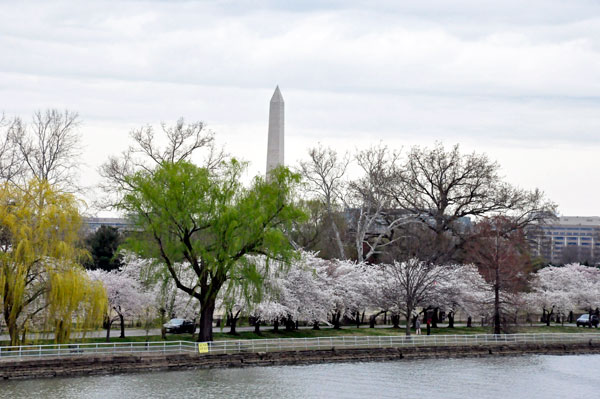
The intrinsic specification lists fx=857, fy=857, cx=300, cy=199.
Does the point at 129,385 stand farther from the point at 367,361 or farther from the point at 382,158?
the point at 382,158

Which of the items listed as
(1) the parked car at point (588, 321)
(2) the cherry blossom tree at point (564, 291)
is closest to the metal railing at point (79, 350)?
(2) the cherry blossom tree at point (564, 291)

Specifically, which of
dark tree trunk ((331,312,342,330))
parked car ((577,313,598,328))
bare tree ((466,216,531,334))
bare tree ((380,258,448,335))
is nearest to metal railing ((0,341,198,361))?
bare tree ((380,258,448,335))

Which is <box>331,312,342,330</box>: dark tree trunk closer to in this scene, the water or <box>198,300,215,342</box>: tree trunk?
the water

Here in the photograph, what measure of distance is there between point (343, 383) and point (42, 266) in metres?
16.9

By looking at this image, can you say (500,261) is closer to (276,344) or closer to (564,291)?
(276,344)

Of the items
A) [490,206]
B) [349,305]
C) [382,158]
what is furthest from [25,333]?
[490,206]

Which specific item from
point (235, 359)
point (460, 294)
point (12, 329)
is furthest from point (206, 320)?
point (460, 294)

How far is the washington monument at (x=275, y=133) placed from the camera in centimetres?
8538

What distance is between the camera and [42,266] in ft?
148

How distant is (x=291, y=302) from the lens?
203 feet

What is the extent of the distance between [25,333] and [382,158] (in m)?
41.5

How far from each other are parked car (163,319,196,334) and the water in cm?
1446

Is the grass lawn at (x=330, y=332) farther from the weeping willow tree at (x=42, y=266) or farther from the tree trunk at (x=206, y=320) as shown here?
the tree trunk at (x=206, y=320)

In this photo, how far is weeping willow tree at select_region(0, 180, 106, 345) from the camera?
145 feet
